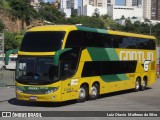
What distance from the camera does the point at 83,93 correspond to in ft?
66.1

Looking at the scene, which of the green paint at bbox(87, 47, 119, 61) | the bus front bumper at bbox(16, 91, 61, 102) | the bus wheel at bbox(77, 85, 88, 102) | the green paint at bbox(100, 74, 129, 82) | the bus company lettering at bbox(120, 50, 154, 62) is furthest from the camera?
the bus company lettering at bbox(120, 50, 154, 62)

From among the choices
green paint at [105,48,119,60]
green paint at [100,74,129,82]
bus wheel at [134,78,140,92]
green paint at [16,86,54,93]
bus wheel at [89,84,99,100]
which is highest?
green paint at [105,48,119,60]

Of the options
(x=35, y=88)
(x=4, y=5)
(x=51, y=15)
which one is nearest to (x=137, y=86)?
(x=35, y=88)

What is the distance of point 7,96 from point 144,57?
926cm

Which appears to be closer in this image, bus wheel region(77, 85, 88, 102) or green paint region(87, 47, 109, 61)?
bus wheel region(77, 85, 88, 102)

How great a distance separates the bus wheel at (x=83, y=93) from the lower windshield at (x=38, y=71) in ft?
7.62

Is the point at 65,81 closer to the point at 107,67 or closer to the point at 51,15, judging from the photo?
the point at 107,67

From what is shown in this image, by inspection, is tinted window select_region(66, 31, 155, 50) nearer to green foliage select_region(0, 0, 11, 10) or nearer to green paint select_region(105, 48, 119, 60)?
green paint select_region(105, 48, 119, 60)

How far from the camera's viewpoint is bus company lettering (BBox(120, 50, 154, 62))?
2430cm

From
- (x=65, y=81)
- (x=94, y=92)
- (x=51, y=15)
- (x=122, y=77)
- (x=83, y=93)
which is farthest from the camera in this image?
(x=51, y=15)

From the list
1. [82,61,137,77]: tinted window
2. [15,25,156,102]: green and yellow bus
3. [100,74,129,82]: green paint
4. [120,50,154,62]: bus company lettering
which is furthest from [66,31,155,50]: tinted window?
[100,74,129,82]: green paint

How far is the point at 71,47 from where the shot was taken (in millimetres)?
18891

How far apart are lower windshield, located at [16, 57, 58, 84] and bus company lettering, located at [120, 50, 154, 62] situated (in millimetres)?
7067

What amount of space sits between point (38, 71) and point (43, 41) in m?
1.37
